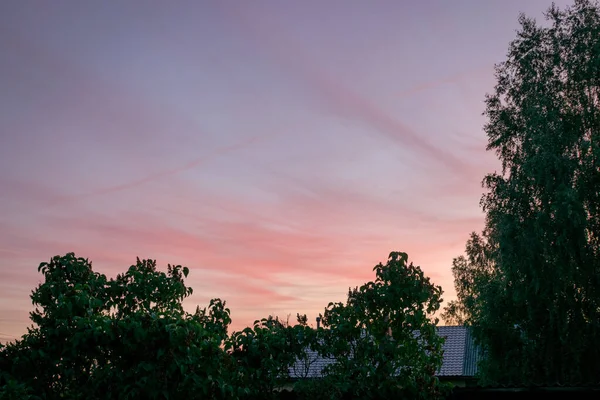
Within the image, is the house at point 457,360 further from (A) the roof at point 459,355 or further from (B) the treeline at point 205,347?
(B) the treeline at point 205,347

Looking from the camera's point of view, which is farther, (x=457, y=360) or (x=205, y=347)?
(x=457, y=360)

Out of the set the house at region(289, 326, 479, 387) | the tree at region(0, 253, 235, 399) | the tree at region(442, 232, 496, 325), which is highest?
the tree at region(442, 232, 496, 325)

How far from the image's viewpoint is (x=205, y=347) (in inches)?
428

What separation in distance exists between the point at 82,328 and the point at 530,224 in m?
15.8

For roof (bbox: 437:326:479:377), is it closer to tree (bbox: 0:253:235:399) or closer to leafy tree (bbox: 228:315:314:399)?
leafy tree (bbox: 228:315:314:399)

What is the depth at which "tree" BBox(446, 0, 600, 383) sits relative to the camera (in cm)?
2139

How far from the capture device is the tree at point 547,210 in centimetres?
2139

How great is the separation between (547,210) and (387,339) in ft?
40.7

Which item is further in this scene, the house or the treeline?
the house

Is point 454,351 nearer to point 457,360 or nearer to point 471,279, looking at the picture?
point 457,360

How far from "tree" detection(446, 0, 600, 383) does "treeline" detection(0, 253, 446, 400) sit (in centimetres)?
1077

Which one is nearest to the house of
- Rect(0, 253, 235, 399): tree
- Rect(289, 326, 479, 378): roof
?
Rect(289, 326, 479, 378): roof

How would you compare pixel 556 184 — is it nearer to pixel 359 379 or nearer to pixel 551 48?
pixel 551 48

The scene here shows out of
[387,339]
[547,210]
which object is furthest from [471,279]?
[387,339]
